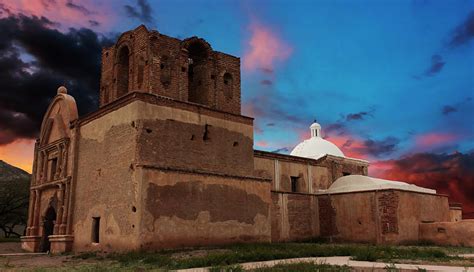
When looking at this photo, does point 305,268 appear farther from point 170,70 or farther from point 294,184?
point 294,184

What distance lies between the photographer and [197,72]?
19172 millimetres

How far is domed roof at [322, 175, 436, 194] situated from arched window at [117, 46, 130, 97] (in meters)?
12.3

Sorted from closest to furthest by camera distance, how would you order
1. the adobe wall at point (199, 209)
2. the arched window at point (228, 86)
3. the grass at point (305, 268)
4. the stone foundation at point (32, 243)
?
the grass at point (305, 268) → the adobe wall at point (199, 209) → the arched window at point (228, 86) → the stone foundation at point (32, 243)

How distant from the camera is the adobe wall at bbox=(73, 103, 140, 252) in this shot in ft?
49.8

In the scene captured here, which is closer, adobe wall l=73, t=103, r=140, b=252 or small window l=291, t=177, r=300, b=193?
adobe wall l=73, t=103, r=140, b=252

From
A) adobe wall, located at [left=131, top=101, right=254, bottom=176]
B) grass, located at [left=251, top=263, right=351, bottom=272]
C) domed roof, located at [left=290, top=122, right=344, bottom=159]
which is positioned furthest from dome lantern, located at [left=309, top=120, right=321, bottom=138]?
grass, located at [left=251, top=263, right=351, bottom=272]

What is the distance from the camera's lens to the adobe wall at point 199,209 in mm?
14977

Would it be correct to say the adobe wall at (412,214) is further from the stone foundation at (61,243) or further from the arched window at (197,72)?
the stone foundation at (61,243)

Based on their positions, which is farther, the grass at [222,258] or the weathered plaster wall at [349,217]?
the weathered plaster wall at [349,217]

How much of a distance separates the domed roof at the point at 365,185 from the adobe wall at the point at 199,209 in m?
6.37

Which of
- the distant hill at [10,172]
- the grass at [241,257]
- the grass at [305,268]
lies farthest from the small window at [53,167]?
the distant hill at [10,172]

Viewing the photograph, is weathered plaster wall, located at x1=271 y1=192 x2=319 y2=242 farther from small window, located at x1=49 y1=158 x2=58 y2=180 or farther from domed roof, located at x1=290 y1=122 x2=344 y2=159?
small window, located at x1=49 y1=158 x2=58 y2=180

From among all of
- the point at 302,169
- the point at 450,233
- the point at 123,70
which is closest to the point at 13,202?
the point at 123,70

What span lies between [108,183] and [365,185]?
1316 cm
